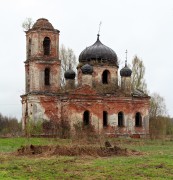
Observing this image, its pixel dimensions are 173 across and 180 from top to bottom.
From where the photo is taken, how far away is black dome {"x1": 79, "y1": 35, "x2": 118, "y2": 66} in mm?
42000

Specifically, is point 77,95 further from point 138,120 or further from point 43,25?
point 138,120

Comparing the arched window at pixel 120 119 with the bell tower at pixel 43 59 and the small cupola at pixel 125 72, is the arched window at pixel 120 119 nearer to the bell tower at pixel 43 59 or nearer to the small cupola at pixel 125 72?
the small cupola at pixel 125 72

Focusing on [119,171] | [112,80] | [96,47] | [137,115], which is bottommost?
[119,171]

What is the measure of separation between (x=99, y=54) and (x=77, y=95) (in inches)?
231

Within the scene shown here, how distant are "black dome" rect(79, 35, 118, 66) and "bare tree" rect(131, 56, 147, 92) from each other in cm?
619

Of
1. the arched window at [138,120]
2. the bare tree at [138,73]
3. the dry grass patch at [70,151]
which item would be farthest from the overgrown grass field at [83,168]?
the bare tree at [138,73]

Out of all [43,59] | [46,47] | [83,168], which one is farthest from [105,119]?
[83,168]

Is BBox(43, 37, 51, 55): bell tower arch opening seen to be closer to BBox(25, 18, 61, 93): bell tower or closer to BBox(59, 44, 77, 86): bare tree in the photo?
BBox(25, 18, 61, 93): bell tower

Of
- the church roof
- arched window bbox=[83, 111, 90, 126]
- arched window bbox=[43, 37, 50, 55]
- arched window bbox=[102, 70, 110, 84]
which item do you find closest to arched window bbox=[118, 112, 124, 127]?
arched window bbox=[83, 111, 90, 126]

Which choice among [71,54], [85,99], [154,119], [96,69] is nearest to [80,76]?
[96,69]

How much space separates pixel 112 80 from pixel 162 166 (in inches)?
1023

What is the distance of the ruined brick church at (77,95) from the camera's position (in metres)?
37.9

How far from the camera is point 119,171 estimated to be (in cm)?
1549

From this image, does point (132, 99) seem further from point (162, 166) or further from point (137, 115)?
point (162, 166)
